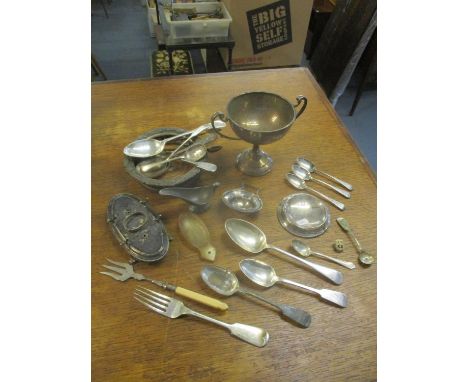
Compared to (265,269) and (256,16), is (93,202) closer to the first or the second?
(265,269)

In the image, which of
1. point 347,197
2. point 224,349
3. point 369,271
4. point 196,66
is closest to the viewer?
point 224,349

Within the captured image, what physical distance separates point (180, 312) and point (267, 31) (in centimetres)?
142

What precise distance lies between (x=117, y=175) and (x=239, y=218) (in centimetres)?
29

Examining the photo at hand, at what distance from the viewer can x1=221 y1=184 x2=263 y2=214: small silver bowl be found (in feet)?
2.20

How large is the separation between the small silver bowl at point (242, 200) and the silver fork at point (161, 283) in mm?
198

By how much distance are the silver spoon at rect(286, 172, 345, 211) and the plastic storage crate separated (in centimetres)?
94

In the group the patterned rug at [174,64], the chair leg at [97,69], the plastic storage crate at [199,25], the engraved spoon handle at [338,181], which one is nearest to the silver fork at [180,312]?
the engraved spoon handle at [338,181]

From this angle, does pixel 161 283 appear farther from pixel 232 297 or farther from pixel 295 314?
pixel 295 314

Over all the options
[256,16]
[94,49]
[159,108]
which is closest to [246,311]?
[159,108]

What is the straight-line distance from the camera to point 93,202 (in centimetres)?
67

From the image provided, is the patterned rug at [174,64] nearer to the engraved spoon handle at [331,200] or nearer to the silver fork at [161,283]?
the engraved spoon handle at [331,200]

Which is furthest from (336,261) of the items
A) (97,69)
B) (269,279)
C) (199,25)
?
(97,69)

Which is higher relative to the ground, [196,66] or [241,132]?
[241,132]

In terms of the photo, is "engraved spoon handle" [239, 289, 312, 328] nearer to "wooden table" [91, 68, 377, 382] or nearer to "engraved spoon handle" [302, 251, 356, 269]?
"wooden table" [91, 68, 377, 382]
